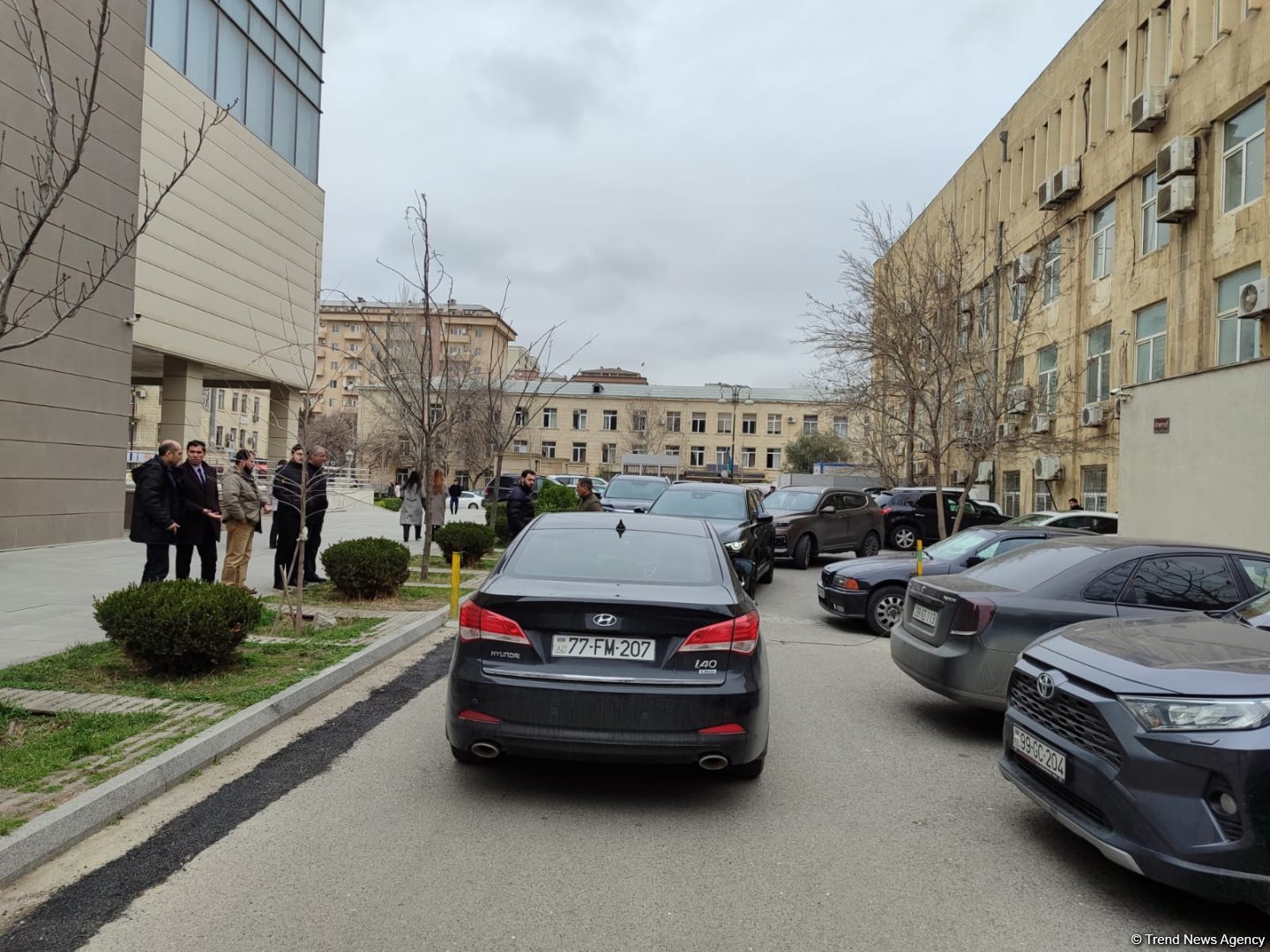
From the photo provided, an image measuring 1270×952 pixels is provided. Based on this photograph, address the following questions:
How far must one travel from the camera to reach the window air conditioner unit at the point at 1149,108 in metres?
22.2

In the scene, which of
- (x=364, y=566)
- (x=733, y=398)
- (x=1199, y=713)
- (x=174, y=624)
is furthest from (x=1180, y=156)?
(x=733, y=398)

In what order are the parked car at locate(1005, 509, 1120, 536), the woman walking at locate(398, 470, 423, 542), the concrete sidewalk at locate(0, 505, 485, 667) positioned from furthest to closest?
the woman walking at locate(398, 470, 423, 542)
the parked car at locate(1005, 509, 1120, 536)
the concrete sidewalk at locate(0, 505, 485, 667)

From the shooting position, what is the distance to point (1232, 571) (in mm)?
6219

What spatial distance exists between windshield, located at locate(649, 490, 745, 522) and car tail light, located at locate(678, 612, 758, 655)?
9.33 metres

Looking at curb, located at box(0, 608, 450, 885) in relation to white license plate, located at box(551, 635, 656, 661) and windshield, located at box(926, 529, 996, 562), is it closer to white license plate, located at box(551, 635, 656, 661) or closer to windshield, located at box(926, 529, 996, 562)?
white license plate, located at box(551, 635, 656, 661)

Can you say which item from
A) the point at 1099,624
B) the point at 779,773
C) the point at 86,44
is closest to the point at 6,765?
the point at 779,773

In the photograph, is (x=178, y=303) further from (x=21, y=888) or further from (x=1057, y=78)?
(x=1057, y=78)

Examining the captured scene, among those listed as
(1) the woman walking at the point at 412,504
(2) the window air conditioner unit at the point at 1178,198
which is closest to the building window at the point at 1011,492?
(2) the window air conditioner unit at the point at 1178,198

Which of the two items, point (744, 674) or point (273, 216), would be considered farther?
point (273, 216)

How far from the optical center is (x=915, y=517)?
24.5m

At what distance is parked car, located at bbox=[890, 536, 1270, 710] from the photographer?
5801 mm

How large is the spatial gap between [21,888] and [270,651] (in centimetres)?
421

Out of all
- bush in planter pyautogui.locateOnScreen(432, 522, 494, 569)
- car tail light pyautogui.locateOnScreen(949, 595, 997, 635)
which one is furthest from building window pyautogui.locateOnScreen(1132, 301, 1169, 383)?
car tail light pyautogui.locateOnScreen(949, 595, 997, 635)

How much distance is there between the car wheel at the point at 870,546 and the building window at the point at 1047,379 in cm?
990
